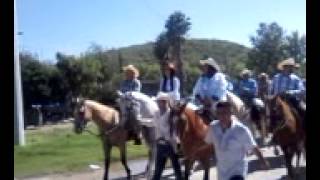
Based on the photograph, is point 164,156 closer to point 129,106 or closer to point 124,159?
point 129,106

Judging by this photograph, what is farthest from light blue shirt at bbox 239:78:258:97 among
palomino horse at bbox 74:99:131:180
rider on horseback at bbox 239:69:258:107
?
palomino horse at bbox 74:99:131:180

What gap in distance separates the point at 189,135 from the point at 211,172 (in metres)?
2.89

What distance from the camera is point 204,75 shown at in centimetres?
1216

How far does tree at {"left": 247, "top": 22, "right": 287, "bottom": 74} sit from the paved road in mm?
35695

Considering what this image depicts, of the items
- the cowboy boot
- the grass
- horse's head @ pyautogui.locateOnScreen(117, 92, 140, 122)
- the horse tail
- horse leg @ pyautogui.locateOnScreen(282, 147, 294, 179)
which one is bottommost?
the grass

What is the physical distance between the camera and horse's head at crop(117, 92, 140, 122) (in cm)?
1330

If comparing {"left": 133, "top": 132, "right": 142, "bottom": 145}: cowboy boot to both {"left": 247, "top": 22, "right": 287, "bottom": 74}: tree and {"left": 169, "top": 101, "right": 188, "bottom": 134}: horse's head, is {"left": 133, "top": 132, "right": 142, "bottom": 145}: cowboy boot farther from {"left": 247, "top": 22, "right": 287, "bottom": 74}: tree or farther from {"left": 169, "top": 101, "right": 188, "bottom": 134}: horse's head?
{"left": 247, "top": 22, "right": 287, "bottom": 74}: tree

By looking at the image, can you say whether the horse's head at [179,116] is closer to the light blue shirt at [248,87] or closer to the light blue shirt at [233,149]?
the light blue shirt at [233,149]

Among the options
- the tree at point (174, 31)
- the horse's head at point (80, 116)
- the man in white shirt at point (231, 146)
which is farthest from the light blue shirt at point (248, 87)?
the tree at point (174, 31)
